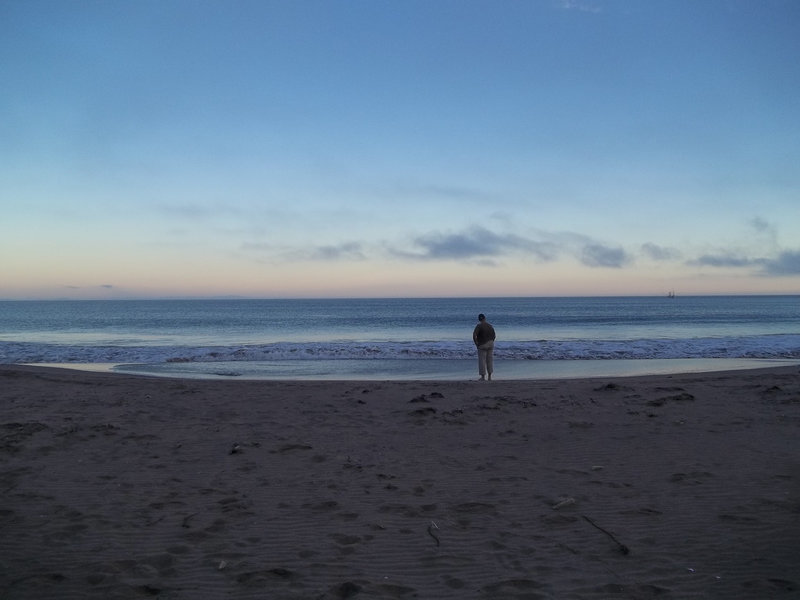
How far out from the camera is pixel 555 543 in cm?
444

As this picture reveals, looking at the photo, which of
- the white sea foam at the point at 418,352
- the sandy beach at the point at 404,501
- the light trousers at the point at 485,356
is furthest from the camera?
the white sea foam at the point at 418,352

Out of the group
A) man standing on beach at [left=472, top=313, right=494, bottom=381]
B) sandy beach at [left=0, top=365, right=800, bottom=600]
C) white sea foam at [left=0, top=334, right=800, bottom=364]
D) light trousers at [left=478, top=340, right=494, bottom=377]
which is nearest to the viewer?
sandy beach at [left=0, top=365, right=800, bottom=600]

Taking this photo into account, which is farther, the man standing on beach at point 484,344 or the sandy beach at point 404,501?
the man standing on beach at point 484,344

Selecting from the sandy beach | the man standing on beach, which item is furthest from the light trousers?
the sandy beach

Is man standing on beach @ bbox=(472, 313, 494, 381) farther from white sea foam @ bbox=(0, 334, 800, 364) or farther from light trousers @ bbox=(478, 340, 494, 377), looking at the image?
white sea foam @ bbox=(0, 334, 800, 364)

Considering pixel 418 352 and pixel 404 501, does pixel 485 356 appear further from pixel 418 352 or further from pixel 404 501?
pixel 404 501

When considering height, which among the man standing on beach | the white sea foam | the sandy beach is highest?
the man standing on beach

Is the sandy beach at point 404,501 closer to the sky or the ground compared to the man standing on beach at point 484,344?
closer to the ground

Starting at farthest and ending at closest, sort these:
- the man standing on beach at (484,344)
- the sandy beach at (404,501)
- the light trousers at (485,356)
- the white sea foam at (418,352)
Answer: the white sea foam at (418,352), the light trousers at (485,356), the man standing on beach at (484,344), the sandy beach at (404,501)

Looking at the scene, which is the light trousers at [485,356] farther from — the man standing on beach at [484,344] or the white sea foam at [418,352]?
the white sea foam at [418,352]

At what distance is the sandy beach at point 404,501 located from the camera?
389cm

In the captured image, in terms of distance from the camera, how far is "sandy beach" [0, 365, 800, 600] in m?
3.89

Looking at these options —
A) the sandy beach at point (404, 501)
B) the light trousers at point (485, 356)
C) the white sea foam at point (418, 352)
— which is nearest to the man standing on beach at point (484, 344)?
the light trousers at point (485, 356)

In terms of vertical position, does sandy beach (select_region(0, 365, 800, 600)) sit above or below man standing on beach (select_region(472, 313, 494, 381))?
below
